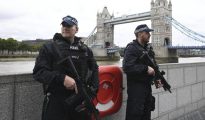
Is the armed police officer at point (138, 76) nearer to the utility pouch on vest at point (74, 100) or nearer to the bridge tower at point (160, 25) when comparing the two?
the utility pouch on vest at point (74, 100)

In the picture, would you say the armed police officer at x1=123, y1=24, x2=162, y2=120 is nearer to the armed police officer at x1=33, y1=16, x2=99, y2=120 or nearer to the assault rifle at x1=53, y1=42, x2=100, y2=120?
the armed police officer at x1=33, y1=16, x2=99, y2=120

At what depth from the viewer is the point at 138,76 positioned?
117 inches

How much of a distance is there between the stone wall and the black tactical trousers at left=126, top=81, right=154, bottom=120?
0.44m

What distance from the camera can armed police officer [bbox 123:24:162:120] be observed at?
2.91m

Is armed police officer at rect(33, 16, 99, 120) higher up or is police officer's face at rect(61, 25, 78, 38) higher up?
police officer's face at rect(61, 25, 78, 38)

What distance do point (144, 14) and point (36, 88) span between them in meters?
66.9

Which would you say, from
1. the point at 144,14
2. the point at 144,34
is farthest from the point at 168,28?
the point at 144,34

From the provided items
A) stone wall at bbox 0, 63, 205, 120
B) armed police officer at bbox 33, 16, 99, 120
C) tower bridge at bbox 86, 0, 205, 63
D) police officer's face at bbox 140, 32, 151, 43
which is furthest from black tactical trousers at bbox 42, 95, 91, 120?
tower bridge at bbox 86, 0, 205, 63

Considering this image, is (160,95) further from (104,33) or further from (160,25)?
(104,33)

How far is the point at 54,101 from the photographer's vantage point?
211 cm

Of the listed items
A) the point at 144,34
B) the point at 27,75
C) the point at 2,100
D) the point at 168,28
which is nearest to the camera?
the point at 2,100

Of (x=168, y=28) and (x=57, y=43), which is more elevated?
(x=168, y=28)

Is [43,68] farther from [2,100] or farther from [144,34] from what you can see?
[144,34]

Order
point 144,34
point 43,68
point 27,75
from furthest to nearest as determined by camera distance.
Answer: point 144,34, point 27,75, point 43,68
